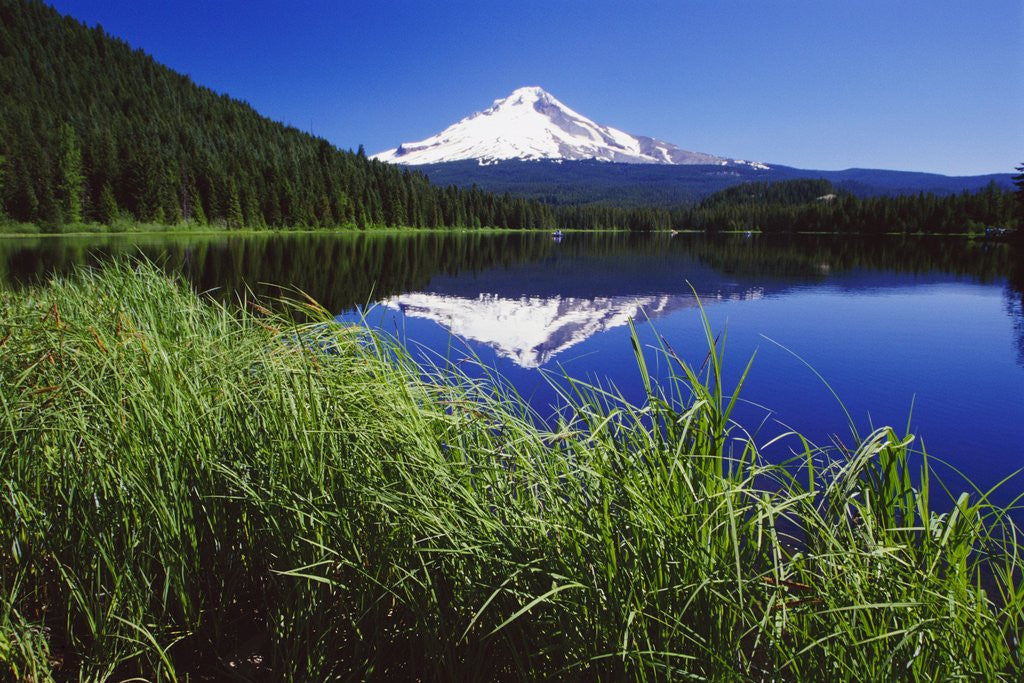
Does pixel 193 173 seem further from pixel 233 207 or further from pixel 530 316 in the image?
pixel 530 316

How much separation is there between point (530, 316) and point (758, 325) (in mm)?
7498

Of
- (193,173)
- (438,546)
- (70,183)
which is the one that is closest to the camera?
(438,546)

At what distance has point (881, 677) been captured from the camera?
1.64 m

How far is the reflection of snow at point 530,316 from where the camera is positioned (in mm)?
14305

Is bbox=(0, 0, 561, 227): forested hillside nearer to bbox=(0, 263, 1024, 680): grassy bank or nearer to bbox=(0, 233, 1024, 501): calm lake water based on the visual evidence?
bbox=(0, 233, 1024, 501): calm lake water

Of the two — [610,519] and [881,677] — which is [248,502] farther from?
[881,677]

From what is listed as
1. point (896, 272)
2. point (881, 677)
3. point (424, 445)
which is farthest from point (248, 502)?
point (896, 272)

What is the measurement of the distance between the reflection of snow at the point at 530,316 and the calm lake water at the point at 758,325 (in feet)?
0.29

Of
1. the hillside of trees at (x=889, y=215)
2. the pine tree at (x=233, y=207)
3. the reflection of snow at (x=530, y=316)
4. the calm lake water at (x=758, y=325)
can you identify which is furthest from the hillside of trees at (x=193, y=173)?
the reflection of snow at (x=530, y=316)

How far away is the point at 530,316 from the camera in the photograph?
1942 centimetres

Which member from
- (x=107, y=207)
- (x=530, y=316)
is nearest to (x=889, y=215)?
(x=530, y=316)

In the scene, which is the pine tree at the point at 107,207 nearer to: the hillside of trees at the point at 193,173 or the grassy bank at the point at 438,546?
the hillside of trees at the point at 193,173

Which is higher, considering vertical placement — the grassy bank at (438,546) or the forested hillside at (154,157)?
the forested hillside at (154,157)

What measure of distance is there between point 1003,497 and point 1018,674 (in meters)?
6.42
